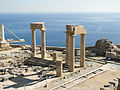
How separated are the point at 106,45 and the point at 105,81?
47.4ft

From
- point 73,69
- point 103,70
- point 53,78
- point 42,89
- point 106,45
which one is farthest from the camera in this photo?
point 106,45

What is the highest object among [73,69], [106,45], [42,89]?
[106,45]

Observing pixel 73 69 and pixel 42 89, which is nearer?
pixel 42 89

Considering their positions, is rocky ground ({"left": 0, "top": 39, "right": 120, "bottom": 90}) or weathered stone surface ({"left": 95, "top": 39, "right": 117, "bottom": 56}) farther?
weathered stone surface ({"left": 95, "top": 39, "right": 117, "bottom": 56})

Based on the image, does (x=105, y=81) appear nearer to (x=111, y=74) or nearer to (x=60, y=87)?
(x=111, y=74)

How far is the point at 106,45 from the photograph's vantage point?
3609 cm

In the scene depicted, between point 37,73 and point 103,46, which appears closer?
point 37,73

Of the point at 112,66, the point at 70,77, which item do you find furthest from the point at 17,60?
the point at 112,66

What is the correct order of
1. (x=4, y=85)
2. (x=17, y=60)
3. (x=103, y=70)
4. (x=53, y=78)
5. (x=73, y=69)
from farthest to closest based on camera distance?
(x=17, y=60) < (x=103, y=70) < (x=73, y=69) < (x=53, y=78) < (x=4, y=85)

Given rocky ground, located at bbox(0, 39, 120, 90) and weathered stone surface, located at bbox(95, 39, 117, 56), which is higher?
weathered stone surface, located at bbox(95, 39, 117, 56)

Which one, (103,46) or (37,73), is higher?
(103,46)

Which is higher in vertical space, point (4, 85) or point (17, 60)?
point (17, 60)

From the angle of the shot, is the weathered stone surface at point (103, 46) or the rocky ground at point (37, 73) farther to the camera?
the weathered stone surface at point (103, 46)

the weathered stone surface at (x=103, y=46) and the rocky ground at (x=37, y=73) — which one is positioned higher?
the weathered stone surface at (x=103, y=46)
